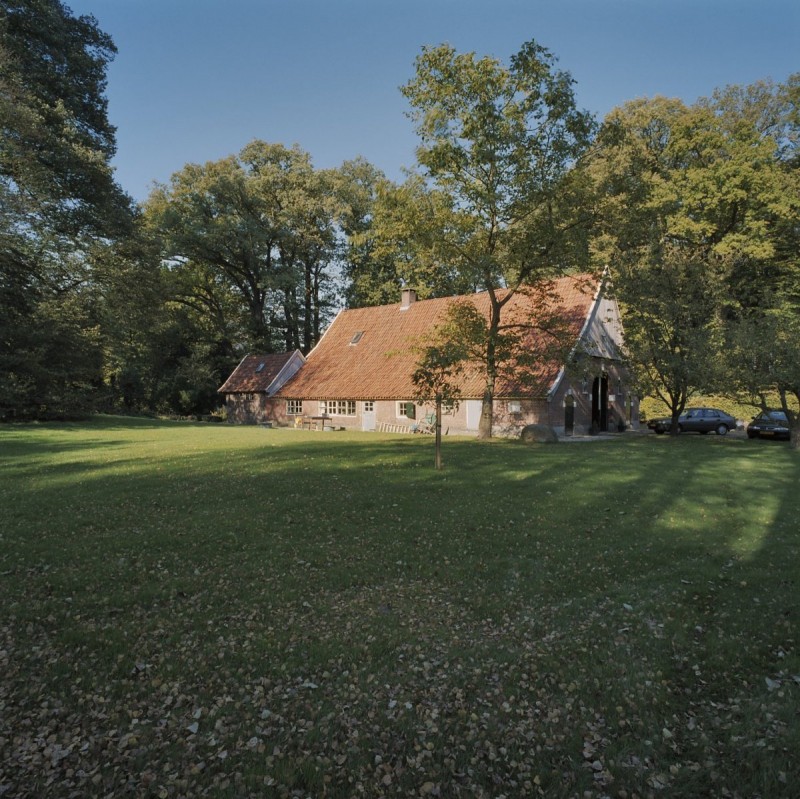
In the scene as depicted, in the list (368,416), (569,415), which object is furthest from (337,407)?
(569,415)

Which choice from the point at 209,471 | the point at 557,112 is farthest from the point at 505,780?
the point at 557,112

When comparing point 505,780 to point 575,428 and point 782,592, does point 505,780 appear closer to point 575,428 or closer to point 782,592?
point 782,592

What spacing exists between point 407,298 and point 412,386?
9.20 m

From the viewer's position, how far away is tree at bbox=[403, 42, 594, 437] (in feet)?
70.3

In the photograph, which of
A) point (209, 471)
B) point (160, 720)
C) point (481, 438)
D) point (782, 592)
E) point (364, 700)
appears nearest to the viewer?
point (160, 720)

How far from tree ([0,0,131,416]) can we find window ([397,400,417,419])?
58.5ft

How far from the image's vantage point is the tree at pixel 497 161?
21.4 meters

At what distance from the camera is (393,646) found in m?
5.13

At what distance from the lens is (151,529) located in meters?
8.33

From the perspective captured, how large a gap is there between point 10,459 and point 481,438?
17675mm

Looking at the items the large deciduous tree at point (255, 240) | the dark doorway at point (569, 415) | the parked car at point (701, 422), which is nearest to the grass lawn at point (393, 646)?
the dark doorway at point (569, 415)

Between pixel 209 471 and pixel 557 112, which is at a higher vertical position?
pixel 557 112

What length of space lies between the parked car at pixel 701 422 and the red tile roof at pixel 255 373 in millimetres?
27309

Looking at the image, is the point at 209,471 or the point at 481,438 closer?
the point at 209,471
